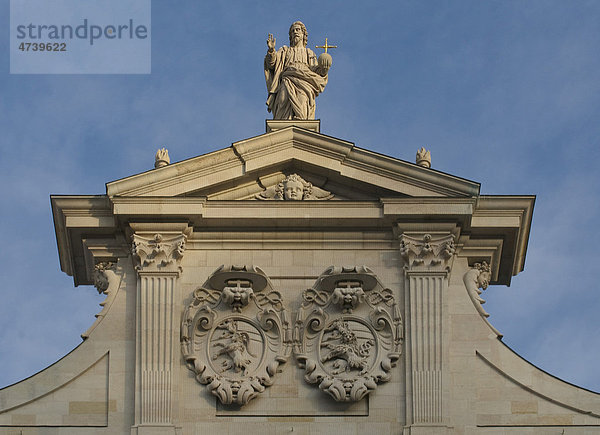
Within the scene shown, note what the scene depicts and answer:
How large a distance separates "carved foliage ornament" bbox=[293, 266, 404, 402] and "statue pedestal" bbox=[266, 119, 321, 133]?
3.02 meters

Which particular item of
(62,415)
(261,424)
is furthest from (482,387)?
(62,415)

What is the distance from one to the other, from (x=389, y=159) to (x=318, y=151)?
3.97 feet

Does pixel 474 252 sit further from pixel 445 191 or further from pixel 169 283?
pixel 169 283

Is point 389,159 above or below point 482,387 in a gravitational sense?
above

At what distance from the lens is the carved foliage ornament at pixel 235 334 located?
95.7 ft

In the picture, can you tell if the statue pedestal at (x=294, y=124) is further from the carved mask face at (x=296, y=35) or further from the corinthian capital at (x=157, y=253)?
the corinthian capital at (x=157, y=253)

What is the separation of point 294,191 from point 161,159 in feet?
7.57

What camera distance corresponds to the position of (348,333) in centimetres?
2952

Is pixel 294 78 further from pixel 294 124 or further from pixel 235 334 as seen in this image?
pixel 235 334

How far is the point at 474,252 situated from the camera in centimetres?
3069

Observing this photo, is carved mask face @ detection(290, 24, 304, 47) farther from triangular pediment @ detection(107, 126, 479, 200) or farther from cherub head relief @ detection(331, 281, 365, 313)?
cherub head relief @ detection(331, 281, 365, 313)

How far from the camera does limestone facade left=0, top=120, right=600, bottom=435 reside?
95.2 ft

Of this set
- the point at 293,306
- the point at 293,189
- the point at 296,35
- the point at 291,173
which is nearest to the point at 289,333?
the point at 293,306

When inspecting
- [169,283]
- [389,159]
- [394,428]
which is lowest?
[394,428]
